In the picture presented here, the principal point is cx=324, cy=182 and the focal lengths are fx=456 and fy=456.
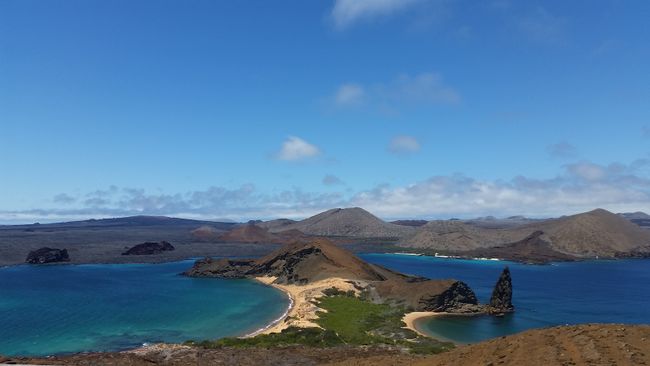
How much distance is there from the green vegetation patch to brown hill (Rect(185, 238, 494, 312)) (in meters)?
5.57

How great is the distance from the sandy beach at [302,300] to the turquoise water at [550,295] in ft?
60.6

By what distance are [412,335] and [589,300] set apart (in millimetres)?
68391

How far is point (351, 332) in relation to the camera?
6388 centimetres

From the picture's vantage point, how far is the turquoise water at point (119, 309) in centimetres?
6272

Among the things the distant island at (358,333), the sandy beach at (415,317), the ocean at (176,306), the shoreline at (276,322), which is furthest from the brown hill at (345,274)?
the shoreline at (276,322)

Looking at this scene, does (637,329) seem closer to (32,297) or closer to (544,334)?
(544,334)

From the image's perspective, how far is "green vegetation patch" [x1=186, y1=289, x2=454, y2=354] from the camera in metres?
53.4

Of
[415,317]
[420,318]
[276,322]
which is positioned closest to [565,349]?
[276,322]

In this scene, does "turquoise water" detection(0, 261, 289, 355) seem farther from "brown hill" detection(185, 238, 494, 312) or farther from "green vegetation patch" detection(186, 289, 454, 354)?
"green vegetation patch" detection(186, 289, 454, 354)

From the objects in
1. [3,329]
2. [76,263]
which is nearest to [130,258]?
[76,263]

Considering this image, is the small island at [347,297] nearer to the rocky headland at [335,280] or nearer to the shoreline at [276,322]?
the rocky headland at [335,280]

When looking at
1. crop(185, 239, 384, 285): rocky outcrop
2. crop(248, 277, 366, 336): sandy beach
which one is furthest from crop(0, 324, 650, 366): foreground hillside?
crop(185, 239, 384, 285): rocky outcrop

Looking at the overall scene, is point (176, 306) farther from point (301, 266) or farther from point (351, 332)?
point (351, 332)

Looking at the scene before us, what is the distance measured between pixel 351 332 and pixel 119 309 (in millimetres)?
46872
